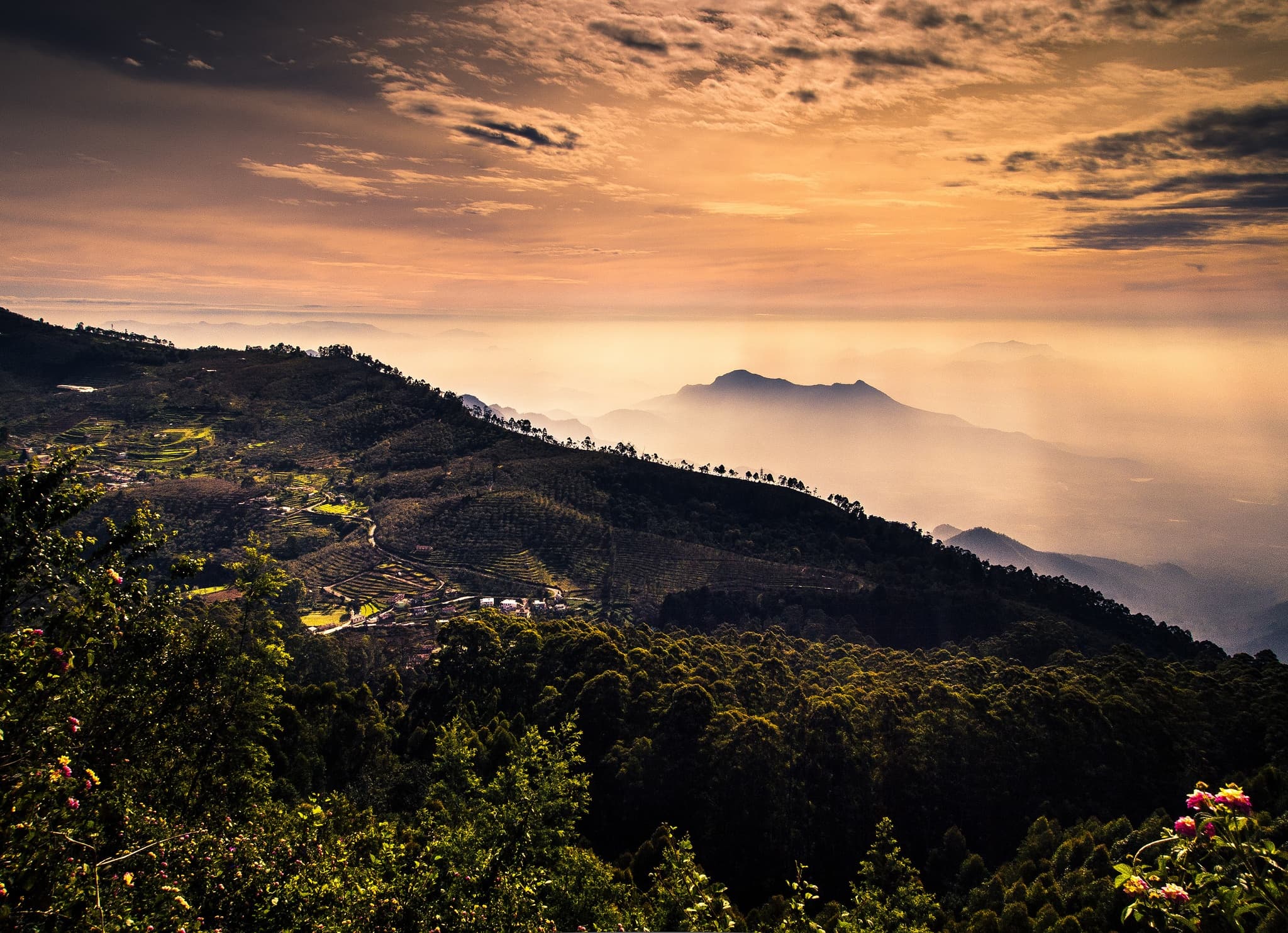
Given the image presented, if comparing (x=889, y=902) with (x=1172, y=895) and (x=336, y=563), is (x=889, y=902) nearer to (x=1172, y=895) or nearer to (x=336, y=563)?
(x=1172, y=895)

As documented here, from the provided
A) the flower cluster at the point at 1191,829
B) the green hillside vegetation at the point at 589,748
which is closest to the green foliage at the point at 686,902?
the green hillside vegetation at the point at 589,748

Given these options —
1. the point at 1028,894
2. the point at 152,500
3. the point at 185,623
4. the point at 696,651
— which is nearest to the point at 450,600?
the point at 696,651

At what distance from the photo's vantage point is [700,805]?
3103 centimetres

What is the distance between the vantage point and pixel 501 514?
108375mm

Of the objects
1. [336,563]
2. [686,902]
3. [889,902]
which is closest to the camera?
[686,902]

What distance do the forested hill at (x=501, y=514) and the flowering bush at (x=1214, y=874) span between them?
69621 millimetres

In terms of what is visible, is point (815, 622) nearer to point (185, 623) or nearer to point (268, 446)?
point (185, 623)

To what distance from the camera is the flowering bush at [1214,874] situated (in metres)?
4.67

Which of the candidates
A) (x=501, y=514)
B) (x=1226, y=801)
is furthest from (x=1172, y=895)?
(x=501, y=514)

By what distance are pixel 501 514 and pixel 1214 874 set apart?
352ft

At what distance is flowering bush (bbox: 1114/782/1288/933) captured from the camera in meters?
4.67

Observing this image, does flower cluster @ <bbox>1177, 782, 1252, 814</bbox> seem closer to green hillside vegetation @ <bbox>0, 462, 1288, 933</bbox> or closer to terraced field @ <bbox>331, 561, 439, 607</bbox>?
green hillside vegetation @ <bbox>0, 462, 1288, 933</bbox>

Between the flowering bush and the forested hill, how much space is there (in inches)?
2741

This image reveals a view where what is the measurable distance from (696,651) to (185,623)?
4130cm
